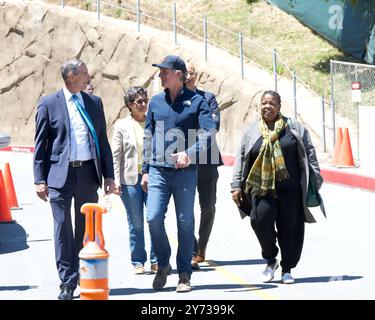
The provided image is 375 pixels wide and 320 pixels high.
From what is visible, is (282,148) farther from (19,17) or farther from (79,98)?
(19,17)

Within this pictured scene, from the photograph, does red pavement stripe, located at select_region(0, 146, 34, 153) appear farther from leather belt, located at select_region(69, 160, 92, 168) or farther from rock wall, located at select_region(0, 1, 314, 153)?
leather belt, located at select_region(69, 160, 92, 168)

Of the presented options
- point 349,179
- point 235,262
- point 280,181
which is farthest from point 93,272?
point 349,179

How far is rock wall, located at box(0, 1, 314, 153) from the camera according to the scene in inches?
1336

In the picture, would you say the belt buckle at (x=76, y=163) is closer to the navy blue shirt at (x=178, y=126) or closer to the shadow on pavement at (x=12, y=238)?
the navy blue shirt at (x=178, y=126)

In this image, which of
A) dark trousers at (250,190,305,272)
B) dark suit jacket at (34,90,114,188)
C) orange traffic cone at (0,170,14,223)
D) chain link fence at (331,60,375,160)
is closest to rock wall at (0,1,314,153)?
chain link fence at (331,60,375,160)

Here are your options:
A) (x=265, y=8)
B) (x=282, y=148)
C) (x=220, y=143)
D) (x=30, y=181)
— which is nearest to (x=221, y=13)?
(x=265, y=8)

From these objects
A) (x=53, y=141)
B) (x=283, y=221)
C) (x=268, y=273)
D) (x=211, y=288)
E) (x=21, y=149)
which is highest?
(x=21, y=149)

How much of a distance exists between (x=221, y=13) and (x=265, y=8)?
1.40m

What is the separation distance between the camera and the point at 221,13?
37.0m

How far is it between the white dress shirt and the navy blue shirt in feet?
2.08

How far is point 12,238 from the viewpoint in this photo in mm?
13781

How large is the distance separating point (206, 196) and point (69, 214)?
2295 mm

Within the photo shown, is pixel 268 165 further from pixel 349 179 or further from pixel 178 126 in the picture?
pixel 349 179
